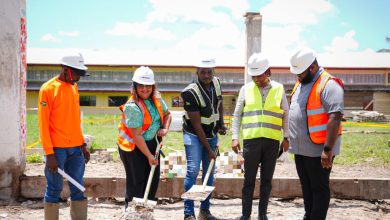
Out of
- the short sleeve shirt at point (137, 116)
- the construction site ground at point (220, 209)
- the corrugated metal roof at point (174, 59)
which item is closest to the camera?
the short sleeve shirt at point (137, 116)

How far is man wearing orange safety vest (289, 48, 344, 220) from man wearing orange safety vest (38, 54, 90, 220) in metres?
2.21

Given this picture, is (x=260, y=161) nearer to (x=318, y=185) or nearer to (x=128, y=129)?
(x=318, y=185)

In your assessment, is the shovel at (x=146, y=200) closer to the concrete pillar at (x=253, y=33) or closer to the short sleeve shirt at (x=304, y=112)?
the short sleeve shirt at (x=304, y=112)

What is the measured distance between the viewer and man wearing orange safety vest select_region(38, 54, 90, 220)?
4098 mm

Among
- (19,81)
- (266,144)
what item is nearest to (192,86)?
(266,144)

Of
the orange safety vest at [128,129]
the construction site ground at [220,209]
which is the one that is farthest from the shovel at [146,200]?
the construction site ground at [220,209]

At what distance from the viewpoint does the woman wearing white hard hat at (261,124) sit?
15.2 ft

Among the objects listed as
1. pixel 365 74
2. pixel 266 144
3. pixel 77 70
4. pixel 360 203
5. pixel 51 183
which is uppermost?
pixel 365 74

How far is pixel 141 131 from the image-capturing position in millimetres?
4336

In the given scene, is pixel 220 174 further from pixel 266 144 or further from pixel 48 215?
pixel 48 215

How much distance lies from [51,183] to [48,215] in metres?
0.35

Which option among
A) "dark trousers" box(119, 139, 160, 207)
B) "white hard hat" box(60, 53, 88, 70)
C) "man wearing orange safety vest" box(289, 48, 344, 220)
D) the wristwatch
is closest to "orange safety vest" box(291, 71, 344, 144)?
"man wearing orange safety vest" box(289, 48, 344, 220)

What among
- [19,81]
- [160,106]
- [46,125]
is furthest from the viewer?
[19,81]

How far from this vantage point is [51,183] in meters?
4.26
